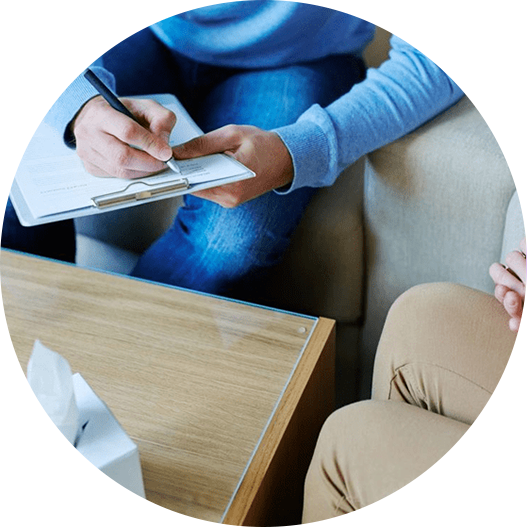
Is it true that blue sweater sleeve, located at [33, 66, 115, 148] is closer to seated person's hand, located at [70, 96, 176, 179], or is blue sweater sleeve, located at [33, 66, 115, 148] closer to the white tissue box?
Result: seated person's hand, located at [70, 96, 176, 179]

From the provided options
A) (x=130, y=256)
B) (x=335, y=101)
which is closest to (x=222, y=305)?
(x=130, y=256)

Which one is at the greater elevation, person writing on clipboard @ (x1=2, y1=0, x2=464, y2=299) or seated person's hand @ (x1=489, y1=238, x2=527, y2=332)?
person writing on clipboard @ (x1=2, y1=0, x2=464, y2=299)

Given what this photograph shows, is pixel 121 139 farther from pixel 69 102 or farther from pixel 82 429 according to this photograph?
pixel 82 429

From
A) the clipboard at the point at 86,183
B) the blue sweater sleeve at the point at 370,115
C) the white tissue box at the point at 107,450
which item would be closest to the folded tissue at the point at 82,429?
the white tissue box at the point at 107,450

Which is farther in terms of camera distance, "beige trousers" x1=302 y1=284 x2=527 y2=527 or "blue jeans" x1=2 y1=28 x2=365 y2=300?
"blue jeans" x1=2 y1=28 x2=365 y2=300

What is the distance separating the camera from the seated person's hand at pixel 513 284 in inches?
20.6

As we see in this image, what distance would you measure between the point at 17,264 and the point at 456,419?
41 cm

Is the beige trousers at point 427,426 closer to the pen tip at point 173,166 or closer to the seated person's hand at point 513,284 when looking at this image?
the seated person's hand at point 513,284

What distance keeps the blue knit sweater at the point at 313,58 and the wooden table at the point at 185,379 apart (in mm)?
154

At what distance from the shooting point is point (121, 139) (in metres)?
0.58

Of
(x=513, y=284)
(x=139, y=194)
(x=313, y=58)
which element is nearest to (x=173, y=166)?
(x=139, y=194)

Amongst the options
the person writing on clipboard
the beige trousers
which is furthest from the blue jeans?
the beige trousers

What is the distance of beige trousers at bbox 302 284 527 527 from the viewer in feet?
1.59

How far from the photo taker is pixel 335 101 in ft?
1.92
